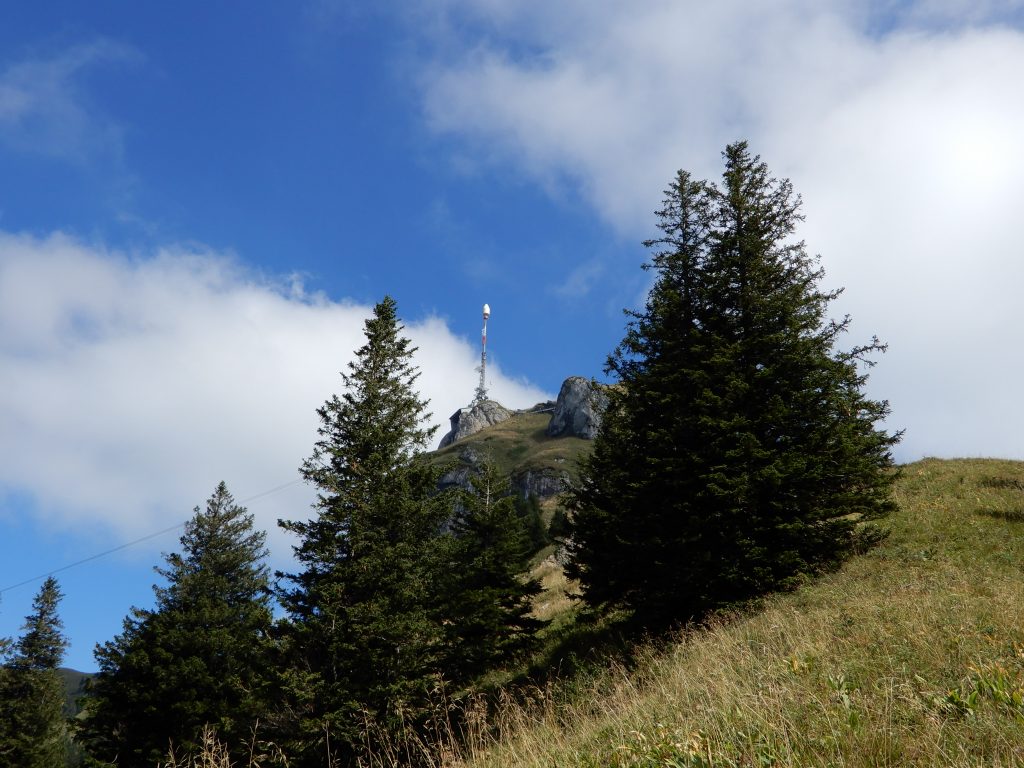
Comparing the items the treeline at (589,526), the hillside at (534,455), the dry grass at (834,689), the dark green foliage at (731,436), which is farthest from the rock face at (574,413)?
the dry grass at (834,689)

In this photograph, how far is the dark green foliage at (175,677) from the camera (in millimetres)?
25938

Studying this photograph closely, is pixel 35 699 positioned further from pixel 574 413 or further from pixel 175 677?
pixel 574 413

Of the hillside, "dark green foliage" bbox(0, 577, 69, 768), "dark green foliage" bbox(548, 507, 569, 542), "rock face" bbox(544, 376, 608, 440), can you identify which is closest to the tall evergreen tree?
"dark green foliage" bbox(548, 507, 569, 542)

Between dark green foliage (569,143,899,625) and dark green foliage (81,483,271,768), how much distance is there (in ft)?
54.0

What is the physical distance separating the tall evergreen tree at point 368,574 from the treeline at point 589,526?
0.08 meters

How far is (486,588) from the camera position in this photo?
79.5ft

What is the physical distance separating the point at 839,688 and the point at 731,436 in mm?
10272

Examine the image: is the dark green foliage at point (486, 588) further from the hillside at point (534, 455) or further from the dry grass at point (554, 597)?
the hillside at point (534, 455)

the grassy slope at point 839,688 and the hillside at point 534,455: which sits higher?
the hillside at point 534,455

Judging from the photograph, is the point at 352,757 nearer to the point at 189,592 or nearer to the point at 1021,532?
the point at 189,592

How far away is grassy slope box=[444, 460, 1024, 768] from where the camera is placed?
4.42 metres

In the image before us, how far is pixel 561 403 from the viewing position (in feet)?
655

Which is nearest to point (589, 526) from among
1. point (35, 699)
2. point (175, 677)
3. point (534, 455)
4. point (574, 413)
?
point (175, 677)

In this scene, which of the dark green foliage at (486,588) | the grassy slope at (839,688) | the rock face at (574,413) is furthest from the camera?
the rock face at (574,413)
